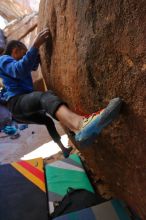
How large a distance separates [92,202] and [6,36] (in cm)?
596

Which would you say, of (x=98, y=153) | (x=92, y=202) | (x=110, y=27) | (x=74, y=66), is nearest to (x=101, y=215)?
(x=92, y=202)

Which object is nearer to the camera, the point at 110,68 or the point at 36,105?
the point at 110,68

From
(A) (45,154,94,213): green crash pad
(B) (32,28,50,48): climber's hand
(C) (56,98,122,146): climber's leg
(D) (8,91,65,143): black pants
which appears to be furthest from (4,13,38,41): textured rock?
(C) (56,98,122,146): climber's leg

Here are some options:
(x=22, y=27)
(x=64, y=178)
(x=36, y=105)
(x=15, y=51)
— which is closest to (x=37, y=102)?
(x=36, y=105)

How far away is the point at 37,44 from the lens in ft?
6.98

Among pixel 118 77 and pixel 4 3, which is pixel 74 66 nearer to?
pixel 118 77

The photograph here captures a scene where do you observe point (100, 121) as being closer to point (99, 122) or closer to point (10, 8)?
point (99, 122)

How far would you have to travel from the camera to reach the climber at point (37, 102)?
1.35m

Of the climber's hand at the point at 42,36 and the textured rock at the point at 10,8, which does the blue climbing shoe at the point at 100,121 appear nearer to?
the climber's hand at the point at 42,36

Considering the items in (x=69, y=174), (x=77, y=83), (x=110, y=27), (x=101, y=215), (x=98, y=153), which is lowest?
(x=69, y=174)

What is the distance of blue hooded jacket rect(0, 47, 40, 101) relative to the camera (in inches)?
85.1

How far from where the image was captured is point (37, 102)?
2158 millimetres

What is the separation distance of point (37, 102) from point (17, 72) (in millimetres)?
301

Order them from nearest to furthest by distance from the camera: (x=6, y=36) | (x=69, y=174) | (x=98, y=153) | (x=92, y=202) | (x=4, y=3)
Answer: (x=98, y=153) → (x=92, y=202) → (x=69, y=174) → (x=6, y=36) → (x=4, y=3)
